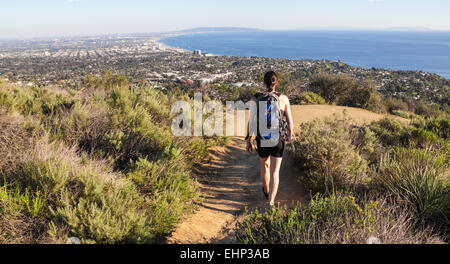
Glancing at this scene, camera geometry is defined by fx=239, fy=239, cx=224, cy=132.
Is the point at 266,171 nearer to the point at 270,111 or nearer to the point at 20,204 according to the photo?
the point at 270,111

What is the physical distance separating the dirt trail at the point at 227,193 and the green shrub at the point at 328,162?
32cm

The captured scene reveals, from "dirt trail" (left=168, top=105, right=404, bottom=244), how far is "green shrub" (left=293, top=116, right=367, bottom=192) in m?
0.32

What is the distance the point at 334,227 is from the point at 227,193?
235 cm

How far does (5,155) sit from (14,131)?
0.71 m

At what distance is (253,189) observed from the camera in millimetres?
4676

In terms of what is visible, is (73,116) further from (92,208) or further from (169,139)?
(92,208)

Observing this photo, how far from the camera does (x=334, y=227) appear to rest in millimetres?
2480

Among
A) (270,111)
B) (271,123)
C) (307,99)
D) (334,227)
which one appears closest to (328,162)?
(271,123)

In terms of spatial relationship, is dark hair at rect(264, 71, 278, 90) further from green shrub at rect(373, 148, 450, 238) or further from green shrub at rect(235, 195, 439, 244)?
green shrub at rect(373, 148, 450, 238)

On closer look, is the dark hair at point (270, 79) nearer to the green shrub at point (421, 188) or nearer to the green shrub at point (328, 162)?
the green shrub at point (328, 162)

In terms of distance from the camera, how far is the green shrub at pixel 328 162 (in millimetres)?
4023

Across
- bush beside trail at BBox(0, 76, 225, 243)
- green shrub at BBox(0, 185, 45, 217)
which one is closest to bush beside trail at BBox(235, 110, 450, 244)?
bush beside trail at BBox(0, 76, 225, 243)
